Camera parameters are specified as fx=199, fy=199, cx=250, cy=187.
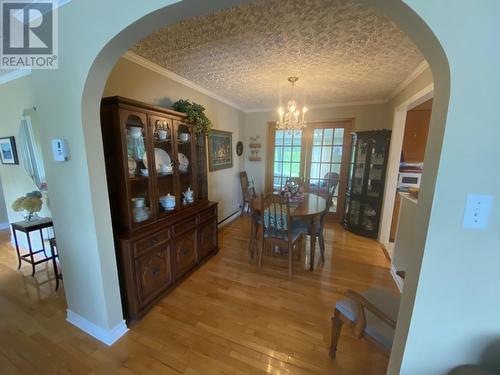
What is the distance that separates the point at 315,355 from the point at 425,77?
2.81m

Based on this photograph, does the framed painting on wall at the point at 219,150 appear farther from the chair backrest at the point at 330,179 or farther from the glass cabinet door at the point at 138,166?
the chair backrest at the point at 330,179

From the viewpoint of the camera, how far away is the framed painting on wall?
345 cm

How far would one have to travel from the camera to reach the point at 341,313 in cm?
132

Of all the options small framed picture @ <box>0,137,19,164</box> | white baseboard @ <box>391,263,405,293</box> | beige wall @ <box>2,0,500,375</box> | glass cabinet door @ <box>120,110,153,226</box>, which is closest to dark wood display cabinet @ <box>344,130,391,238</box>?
white baseboard @ <box>391,263,405,293</box>

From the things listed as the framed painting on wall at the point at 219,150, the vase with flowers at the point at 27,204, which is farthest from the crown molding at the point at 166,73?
the vase with flowers at the point at 27,204

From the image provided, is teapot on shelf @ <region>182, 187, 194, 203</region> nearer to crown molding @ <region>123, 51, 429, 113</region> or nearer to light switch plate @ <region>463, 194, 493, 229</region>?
crown molding @ <region>123, 51, 429, 113</region>

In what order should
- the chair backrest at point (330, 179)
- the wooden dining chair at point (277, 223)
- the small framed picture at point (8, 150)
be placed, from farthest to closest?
the chair backrest at point (330, 179) → the small framed picture at point (8, 150) → the wooden dining chair at point (277, 223)

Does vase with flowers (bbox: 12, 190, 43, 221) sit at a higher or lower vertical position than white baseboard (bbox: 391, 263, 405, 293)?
higher

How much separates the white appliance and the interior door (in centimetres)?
104

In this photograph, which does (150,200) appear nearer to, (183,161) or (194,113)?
(183,161)

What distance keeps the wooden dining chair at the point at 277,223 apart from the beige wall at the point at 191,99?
155 cm

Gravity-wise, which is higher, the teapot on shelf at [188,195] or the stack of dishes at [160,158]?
the stack of dishes at [160,158]

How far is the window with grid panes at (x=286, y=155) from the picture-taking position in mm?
4426

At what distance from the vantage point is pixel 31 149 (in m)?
2.44
